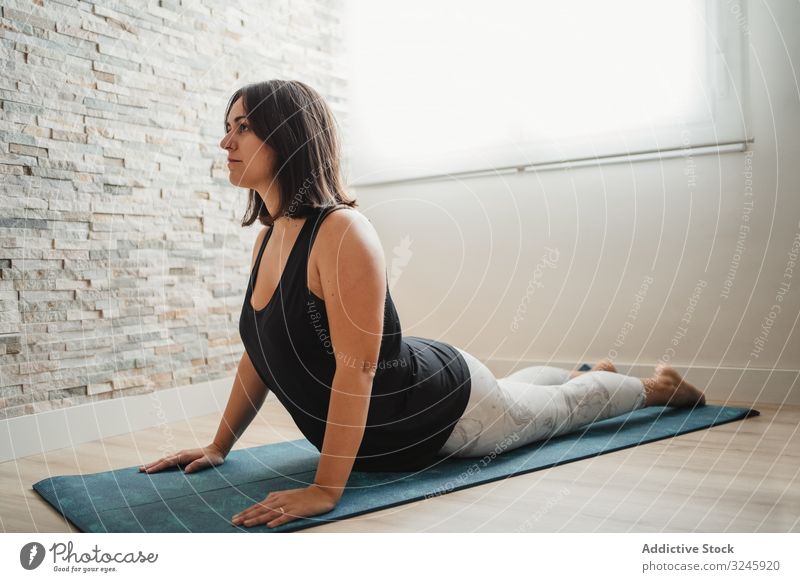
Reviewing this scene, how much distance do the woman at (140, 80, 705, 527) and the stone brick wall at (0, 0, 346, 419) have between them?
558 millimetres

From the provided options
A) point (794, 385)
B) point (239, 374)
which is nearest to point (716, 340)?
point (794, 385)

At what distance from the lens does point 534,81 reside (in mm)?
2410

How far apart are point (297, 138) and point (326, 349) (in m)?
0.34

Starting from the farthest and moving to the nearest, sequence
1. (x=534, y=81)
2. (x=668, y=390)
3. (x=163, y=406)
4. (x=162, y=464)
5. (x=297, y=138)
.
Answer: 1. (x=534, y=81)
2. (x=163, y=406)
3. (x=668, y=390)
4. (x=162, y=464)
5. (x=297, y=138)

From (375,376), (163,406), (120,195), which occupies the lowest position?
(163,406)

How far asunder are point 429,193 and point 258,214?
1.24 meters

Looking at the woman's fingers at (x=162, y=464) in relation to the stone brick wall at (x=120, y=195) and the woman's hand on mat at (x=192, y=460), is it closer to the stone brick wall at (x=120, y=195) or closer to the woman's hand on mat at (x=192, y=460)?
the woman's hand on mat at (x=192, y=460)

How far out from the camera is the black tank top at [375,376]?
49.2 inches

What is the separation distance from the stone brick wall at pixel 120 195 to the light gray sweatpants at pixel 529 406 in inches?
36.9

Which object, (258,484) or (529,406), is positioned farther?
(529,406)

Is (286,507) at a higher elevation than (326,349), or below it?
below

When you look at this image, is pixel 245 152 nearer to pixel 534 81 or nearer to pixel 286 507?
pixel 286 507

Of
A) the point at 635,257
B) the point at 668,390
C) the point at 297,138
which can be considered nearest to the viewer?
the point at 297,138

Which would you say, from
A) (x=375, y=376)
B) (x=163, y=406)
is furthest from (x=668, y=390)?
(x=163, y=406)
